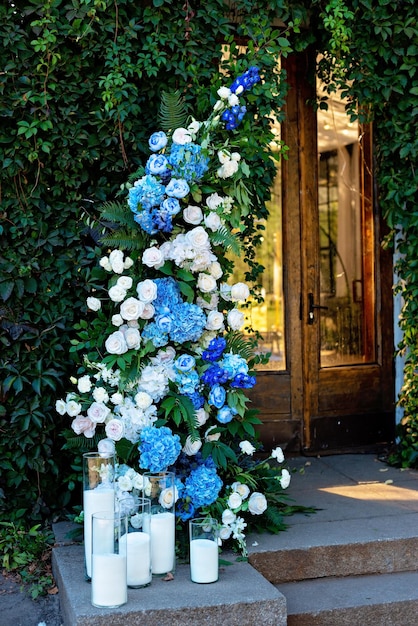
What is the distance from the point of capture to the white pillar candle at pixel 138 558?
292 cm

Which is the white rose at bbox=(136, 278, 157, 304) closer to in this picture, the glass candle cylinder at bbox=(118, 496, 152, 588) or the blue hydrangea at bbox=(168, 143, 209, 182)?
the blue hydrangea at bbox=(168, 143, 209, 182)

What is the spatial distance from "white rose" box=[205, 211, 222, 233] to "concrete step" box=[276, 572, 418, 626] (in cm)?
156

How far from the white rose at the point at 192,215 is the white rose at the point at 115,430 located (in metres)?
0.91

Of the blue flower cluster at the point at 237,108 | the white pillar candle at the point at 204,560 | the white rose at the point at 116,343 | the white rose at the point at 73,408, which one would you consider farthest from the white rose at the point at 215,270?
the white pillar candle at the point at 204,560

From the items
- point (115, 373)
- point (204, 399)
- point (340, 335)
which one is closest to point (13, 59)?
point (115, 373)

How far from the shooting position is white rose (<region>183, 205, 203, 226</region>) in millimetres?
3447

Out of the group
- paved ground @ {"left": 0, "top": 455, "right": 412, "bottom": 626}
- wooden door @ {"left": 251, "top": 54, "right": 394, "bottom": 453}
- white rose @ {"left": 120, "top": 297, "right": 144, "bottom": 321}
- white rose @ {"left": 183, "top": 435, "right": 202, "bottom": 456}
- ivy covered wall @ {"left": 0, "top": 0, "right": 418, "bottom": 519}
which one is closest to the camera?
paved ground @ {"left": 0, "top": 455, "right": 412, "bottom": 626}

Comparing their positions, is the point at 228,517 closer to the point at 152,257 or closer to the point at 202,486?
the point at 202,486

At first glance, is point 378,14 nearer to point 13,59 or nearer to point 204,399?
point 13,59

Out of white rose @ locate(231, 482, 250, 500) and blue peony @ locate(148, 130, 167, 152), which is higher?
blue peony @ locate(148, 130, 167, 152)

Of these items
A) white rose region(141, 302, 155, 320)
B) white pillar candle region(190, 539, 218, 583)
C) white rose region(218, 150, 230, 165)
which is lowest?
white pillar candle region(190, 539, 218, 583)

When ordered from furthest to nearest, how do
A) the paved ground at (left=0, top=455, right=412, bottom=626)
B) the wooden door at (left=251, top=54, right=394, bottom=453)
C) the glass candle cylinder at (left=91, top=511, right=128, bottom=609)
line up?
the wooden door at (left=251, top=54, right=394, bottom=453) → the paved ground at (left=0, top=455, right=412, bottom=626) → the glass candle cylinder at (left=91, top=511, right=128, bottom=609)

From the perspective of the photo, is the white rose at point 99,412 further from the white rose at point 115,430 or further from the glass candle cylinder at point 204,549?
the glass candle cylinder at point 204,549

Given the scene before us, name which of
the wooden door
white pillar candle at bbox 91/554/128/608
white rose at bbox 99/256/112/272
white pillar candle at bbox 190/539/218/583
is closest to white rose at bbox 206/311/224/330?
white rose at bbox 99/256/112/272
